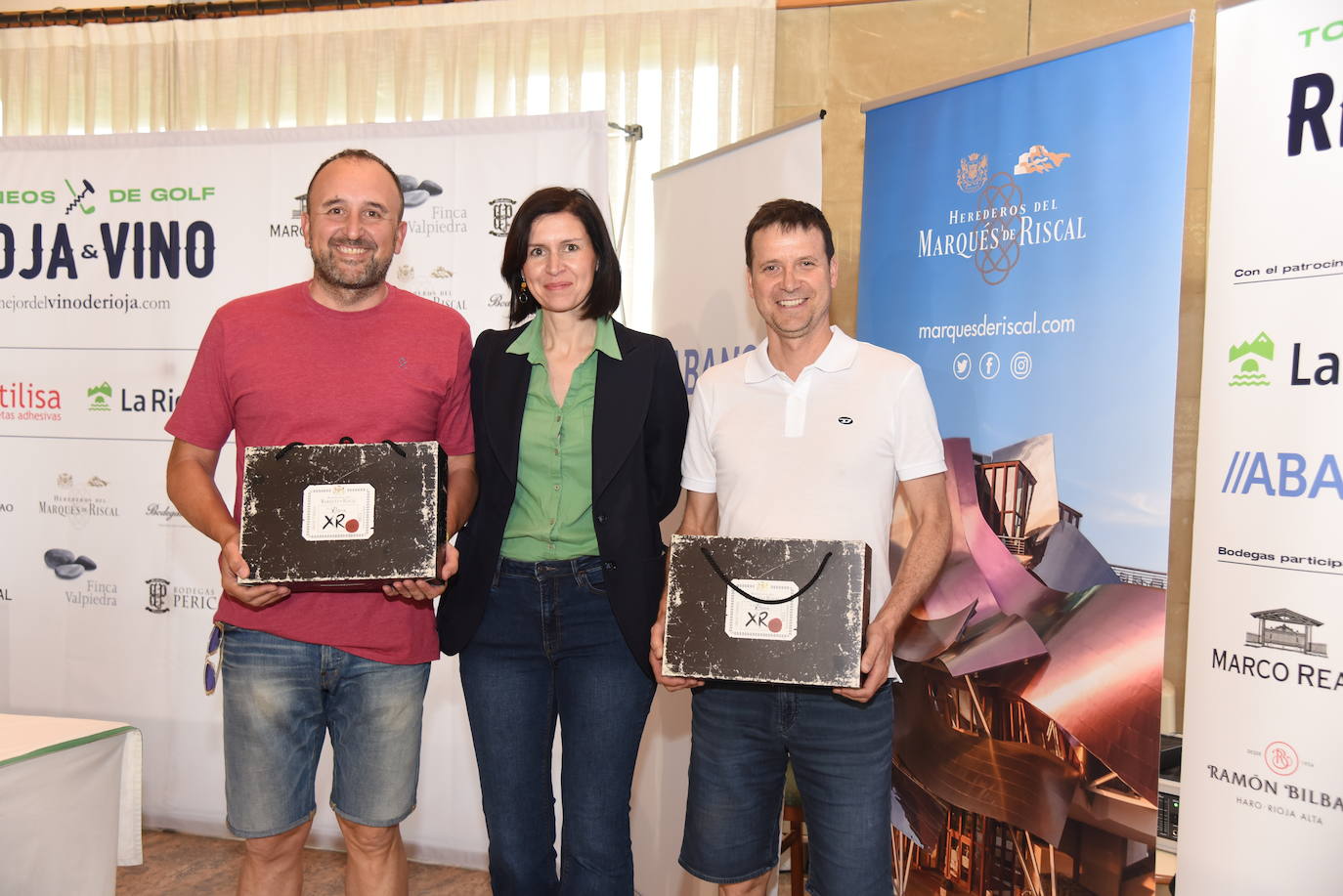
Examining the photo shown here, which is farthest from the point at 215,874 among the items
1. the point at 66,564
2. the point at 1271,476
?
the point at 1271,476

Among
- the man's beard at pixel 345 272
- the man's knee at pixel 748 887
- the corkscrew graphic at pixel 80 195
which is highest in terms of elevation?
the corkscrew graphic at pixel 80 195

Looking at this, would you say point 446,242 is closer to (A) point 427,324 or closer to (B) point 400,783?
(A) point 427,324

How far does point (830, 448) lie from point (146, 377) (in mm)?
2789

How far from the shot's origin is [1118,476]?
7.30ft

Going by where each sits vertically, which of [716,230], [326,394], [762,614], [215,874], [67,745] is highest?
[716,230]

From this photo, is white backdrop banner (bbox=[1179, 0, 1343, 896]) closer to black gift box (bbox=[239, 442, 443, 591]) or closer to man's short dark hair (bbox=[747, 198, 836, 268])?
man's short dark hair (bbox=[747, 198, 836, 268])

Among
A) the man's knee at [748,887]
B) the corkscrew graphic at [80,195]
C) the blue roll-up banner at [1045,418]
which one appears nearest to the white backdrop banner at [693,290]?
the blue roll-up banner at [1045,418]

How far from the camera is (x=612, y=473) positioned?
6.52ft

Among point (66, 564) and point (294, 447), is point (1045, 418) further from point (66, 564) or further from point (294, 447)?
point (66, 564)

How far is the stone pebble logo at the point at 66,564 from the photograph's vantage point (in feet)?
12.3

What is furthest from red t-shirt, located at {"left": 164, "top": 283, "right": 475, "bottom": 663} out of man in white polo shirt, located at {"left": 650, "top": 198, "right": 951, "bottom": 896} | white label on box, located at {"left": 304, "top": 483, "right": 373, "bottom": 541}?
man in white polo shirt, located at {"left": 650, "top": 198, "right": 951, "bottom": 896}

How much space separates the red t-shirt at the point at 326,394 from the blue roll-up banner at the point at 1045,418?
124 cm

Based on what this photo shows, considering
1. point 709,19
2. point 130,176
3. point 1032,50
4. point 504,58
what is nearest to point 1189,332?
point 1032,50

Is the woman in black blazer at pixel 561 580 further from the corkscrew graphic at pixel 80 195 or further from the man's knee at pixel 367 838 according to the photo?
the corkscrew graphic at pixel 80 195
